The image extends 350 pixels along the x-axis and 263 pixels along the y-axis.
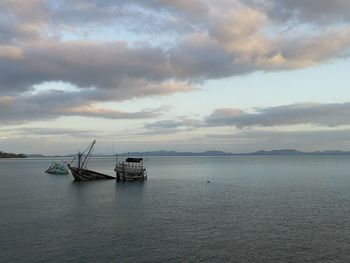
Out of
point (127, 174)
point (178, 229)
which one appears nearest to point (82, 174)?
point (127, 174)

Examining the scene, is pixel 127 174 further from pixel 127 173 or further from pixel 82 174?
pixel 82 174

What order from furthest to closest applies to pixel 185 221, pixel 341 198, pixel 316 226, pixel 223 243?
1. pixel 341 198
2. pixel 185 221
3. pixel 316 226
4. pixel 223 243

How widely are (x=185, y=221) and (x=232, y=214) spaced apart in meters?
9.54

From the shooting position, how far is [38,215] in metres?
64.8

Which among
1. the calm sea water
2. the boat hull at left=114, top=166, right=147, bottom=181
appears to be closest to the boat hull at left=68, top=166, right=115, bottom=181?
the boat hull at left=114, top=166, right=147, bottom=181

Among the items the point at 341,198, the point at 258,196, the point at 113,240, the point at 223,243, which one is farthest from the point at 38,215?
A: the point at 341,198

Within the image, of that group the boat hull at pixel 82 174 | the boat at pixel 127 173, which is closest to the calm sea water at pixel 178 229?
the boat at pixel 127 173

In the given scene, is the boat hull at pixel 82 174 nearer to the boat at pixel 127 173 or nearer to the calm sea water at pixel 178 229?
the boat at pixel 127 173

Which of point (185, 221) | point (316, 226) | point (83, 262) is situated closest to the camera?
point (83, 262)

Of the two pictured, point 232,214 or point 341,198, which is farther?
point 341,198

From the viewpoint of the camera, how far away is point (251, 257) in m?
39.8

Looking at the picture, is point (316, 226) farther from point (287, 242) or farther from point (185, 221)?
point (185, 221)

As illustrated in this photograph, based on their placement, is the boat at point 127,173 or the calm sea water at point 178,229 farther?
the boat at point 127,173

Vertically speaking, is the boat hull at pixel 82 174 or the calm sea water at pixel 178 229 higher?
the boat hull at pixel 82 174
